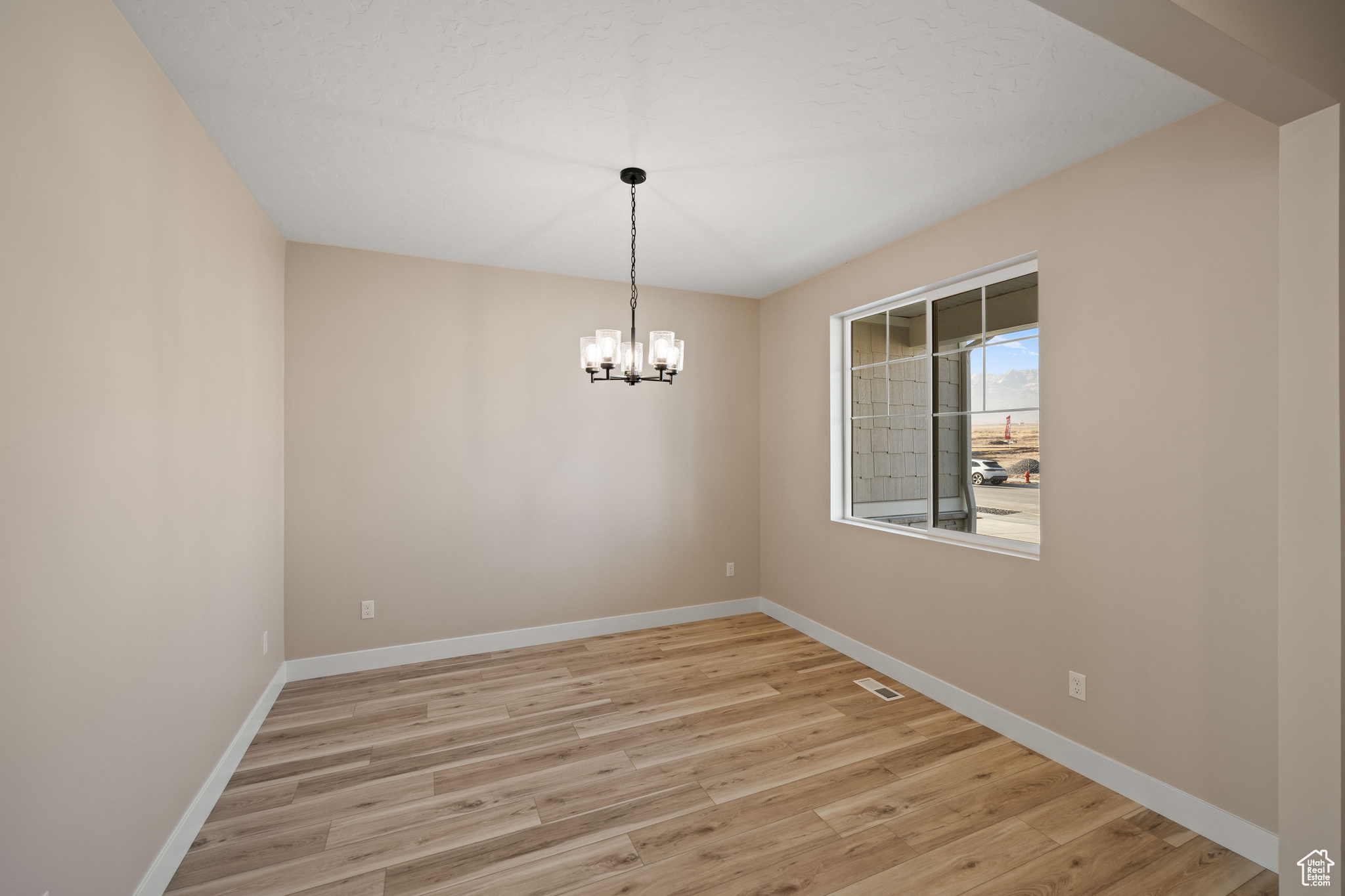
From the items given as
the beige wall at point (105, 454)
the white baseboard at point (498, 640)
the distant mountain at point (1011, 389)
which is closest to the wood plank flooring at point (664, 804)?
the white baseboard at point (498, 640)

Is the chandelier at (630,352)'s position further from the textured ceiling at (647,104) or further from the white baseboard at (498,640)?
the white baseboard at (498,640)

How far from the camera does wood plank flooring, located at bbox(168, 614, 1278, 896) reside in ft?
6.22

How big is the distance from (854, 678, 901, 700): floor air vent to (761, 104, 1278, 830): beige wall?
1.08ft

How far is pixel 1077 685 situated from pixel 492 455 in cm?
353

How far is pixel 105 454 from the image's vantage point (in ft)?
5.19

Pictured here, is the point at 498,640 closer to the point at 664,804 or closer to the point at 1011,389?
the point at 664,804

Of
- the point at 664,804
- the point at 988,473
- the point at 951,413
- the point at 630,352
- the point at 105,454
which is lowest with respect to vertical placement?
the point at 664,804

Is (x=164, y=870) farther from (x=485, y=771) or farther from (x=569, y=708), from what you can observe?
(x=569, y=708)

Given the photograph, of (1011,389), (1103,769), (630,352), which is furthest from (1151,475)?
(630,352)

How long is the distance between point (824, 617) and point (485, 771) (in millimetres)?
2504

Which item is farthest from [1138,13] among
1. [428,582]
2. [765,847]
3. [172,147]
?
[428,582]

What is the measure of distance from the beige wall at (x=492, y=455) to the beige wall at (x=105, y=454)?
104cm

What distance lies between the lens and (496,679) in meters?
3.49

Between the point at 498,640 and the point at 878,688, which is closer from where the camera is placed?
the point at 878,688
